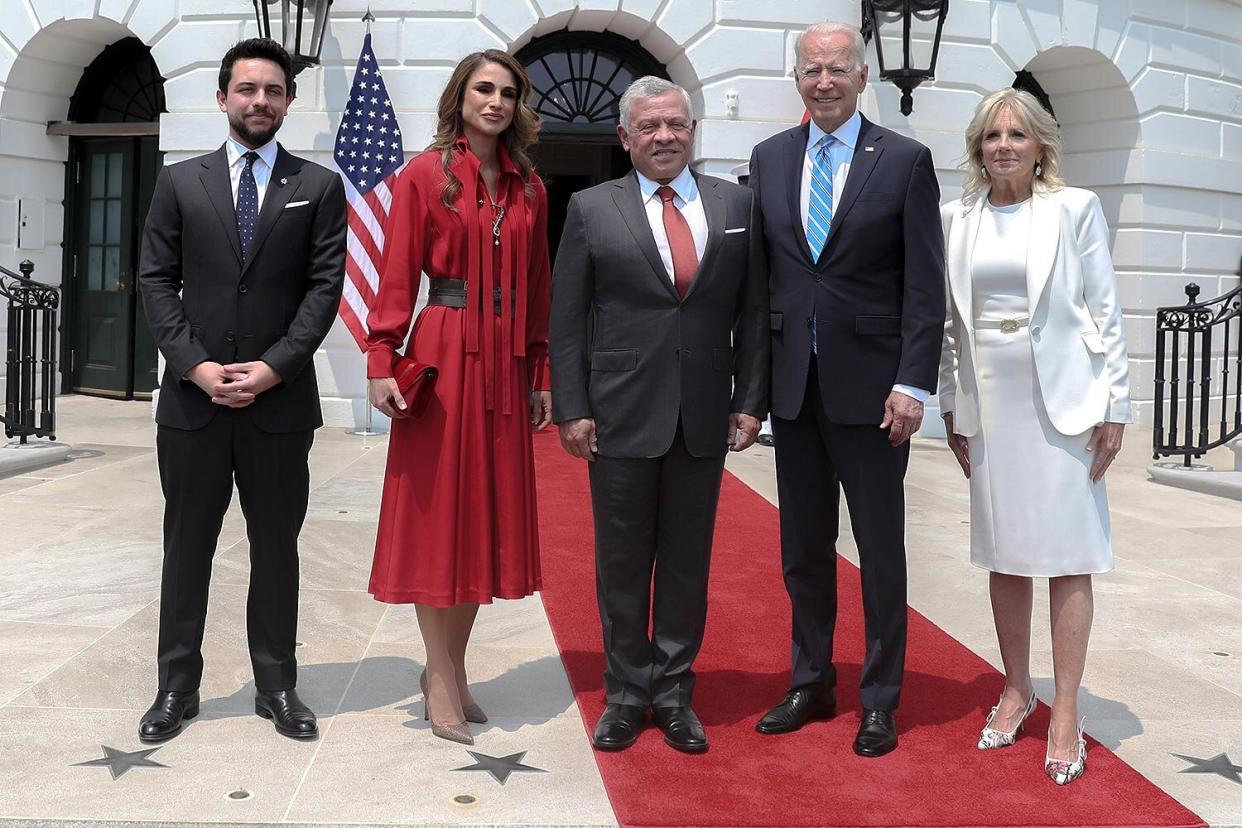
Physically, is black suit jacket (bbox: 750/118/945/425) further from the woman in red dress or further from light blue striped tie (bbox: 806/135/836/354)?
the woman in red dress

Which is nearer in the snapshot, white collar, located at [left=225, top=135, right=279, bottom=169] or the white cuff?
the white cuff

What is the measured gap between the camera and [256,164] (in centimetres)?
336

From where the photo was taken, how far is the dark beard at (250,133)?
3307 millimetres

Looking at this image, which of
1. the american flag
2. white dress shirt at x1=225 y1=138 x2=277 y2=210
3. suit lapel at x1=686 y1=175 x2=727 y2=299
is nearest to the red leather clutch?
white dress shirt at x1=225 y1=138 x2=277 y2=210

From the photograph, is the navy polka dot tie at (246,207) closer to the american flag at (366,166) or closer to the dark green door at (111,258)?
the american flag at (366,166)

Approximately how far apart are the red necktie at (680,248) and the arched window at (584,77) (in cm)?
788

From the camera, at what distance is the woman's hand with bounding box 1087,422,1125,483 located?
317cm

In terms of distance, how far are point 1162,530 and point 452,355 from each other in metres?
4.86

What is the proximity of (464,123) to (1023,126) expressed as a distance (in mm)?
1490

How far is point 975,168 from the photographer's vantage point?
3385 mm

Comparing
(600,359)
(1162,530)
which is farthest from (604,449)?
(1162,530)

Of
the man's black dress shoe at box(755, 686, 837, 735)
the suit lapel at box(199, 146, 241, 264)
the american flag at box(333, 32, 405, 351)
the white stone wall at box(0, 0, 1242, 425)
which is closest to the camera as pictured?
the suit lapel at box(199, 146, 241, 264)

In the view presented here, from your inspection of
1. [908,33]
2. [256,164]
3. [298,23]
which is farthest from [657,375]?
[908,33]

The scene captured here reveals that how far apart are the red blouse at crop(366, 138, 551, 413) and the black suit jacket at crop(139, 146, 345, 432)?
0.61 feet
